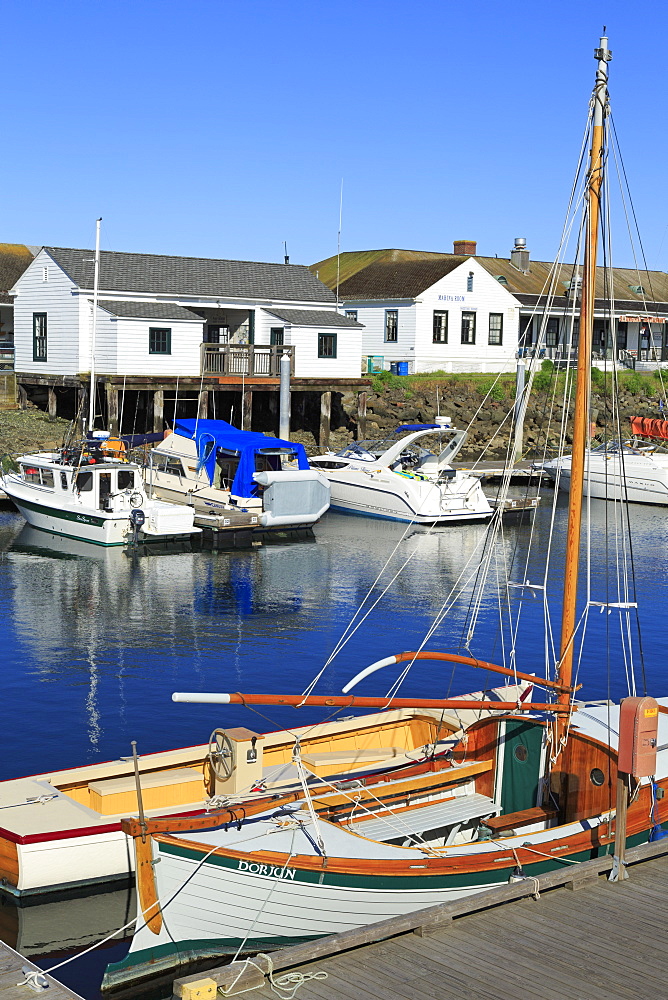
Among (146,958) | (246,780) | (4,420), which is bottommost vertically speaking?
(146,958)

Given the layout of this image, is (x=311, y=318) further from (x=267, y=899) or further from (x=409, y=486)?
Answer: (x=267, y=899)

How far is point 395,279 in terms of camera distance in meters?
61.3

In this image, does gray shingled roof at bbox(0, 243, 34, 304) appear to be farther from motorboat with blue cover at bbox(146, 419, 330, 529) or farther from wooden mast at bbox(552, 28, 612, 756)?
wooden mast at bbox(552, 28, 612, 756)

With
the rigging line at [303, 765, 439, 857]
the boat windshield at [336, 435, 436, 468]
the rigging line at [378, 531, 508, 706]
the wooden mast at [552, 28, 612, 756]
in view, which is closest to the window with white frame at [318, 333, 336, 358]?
the boat windshield at [336, 435, 436, 468]

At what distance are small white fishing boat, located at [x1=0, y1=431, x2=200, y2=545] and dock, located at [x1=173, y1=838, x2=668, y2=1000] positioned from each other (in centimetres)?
2303

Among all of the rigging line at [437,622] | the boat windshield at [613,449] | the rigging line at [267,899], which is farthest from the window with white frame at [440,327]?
the rigging line at [267,899]

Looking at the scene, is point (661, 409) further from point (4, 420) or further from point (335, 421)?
point (4, 420)

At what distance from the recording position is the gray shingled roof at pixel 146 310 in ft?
142

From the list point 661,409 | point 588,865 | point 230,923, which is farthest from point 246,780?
point 661,409

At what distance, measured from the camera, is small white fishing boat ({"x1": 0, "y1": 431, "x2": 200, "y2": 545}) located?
3216 centimetres

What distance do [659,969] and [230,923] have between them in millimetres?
3673

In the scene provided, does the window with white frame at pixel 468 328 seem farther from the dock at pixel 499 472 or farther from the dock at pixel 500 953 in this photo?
the dock at pixel 500 953

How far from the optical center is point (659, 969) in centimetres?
921

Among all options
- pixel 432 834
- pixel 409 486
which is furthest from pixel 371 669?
pixel 409 486
